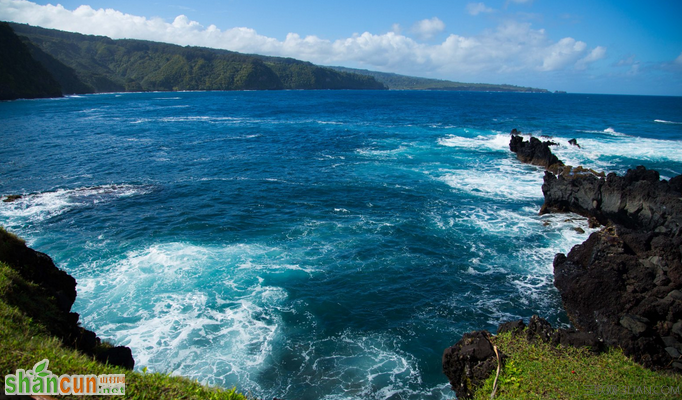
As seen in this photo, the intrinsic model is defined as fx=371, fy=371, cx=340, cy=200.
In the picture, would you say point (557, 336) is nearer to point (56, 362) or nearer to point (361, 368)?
point (361, 368)

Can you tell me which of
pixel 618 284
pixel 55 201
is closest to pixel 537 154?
pixel 618 284

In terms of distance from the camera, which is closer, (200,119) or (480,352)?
(480,352)

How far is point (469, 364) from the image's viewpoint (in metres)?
12.1

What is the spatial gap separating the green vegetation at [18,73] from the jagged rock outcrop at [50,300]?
132m

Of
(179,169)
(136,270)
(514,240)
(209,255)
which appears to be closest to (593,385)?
(514,240)

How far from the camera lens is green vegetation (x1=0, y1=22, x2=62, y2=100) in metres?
112

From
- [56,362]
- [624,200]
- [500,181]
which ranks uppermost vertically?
[624,200]

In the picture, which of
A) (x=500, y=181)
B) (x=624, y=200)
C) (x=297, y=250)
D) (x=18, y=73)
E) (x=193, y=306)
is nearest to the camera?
(x=193, y=306)

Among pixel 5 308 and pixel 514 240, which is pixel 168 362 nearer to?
pixel 5 308

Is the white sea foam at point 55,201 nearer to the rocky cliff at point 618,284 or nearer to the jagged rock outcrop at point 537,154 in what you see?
the rocky cliff at point 618,284

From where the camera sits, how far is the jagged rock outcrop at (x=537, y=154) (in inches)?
1689

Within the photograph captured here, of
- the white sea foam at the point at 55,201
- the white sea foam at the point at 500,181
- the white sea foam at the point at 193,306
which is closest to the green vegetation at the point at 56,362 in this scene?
the white sea foam at the point at 193,306

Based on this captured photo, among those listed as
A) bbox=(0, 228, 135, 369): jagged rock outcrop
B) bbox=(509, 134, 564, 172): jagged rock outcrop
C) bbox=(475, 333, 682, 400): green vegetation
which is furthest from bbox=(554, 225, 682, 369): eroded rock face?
bbox=(509, 134, 564, 172): jagged rock outcrop

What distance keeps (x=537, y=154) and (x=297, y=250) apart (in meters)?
35.4
